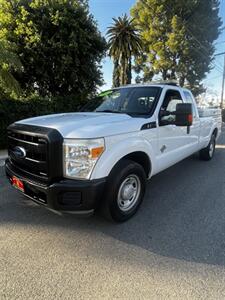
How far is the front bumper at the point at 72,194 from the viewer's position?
103 inches

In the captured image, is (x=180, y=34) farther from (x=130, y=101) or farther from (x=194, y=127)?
(x=130, y=101)

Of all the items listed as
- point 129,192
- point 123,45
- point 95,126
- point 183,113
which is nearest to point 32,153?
point 95,126

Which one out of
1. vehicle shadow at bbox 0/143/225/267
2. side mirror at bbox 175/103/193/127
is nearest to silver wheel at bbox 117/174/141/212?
vehicle shadow at bbox 0/143/225/267

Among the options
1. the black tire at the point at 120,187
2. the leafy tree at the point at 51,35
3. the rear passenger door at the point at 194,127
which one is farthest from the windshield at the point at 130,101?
the leafy tree at the point at 51,35

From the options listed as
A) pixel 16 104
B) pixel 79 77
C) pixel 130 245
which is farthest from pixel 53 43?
pixel 130 245

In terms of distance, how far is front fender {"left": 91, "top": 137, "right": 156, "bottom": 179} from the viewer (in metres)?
2.71

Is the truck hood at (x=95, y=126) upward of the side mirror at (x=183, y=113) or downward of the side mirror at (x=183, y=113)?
downward

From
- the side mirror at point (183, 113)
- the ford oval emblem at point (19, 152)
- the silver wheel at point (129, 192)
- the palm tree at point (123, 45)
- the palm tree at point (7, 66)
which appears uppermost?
the palm tree at point (123, 45)

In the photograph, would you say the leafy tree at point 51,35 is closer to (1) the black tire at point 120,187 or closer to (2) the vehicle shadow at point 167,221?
(2) the vehicle shadow at point 167,221

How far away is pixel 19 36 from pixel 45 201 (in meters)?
11.2

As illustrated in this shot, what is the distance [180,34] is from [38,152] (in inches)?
1083

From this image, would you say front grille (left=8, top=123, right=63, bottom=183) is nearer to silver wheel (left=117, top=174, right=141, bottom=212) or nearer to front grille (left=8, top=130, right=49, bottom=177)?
front grille (left=8, top=130, right=49, bottom=177)

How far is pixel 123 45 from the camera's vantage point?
21.7m

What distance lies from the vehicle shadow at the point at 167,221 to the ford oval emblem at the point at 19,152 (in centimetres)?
93
